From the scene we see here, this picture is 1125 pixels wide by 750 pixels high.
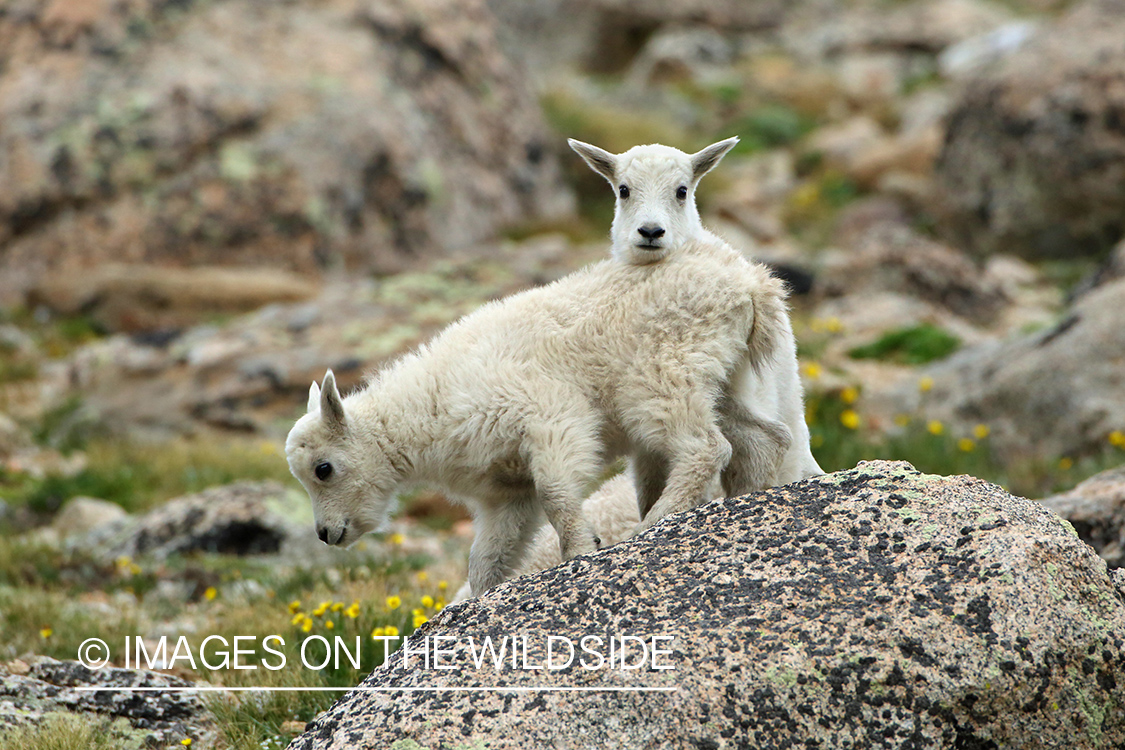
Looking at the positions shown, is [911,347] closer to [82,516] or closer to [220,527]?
[220,527]

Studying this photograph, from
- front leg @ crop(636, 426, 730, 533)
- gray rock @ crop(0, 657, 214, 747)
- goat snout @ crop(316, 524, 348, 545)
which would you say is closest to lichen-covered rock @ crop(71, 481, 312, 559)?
gray rock @ crop(0, 657, 214, 747)

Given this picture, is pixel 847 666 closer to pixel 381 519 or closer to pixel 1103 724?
pixel 1103 724

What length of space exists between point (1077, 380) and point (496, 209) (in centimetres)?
1121

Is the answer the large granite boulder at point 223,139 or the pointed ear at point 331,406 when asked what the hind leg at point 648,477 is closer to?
the pointed ear at point 331,406

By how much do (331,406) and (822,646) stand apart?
8.47 ft

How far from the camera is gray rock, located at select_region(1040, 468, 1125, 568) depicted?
6.14 meters

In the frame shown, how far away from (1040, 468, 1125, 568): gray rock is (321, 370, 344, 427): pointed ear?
3772 mm

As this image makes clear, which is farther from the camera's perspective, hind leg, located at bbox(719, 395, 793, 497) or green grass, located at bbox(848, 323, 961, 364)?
green grass, located at bbox(848, 323, 961, 364)

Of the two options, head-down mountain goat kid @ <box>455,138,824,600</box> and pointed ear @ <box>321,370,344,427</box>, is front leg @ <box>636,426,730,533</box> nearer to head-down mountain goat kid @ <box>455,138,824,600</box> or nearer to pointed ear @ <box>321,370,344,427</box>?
head-down mountain goat kid @ <box>455,138,824,600</box>

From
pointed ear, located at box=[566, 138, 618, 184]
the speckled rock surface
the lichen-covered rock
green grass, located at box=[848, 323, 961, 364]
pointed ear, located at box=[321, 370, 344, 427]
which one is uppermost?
green grass, located at box=[848, 323, 961, 364]

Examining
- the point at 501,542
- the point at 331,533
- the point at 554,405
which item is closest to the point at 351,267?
the point at 331,533

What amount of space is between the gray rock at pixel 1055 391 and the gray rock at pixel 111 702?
7.16m

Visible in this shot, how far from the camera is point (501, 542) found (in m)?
5.59

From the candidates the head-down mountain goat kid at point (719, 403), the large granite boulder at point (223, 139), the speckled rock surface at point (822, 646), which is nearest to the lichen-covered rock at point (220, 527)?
the head-down mountain goat kid at point (719, 403)
